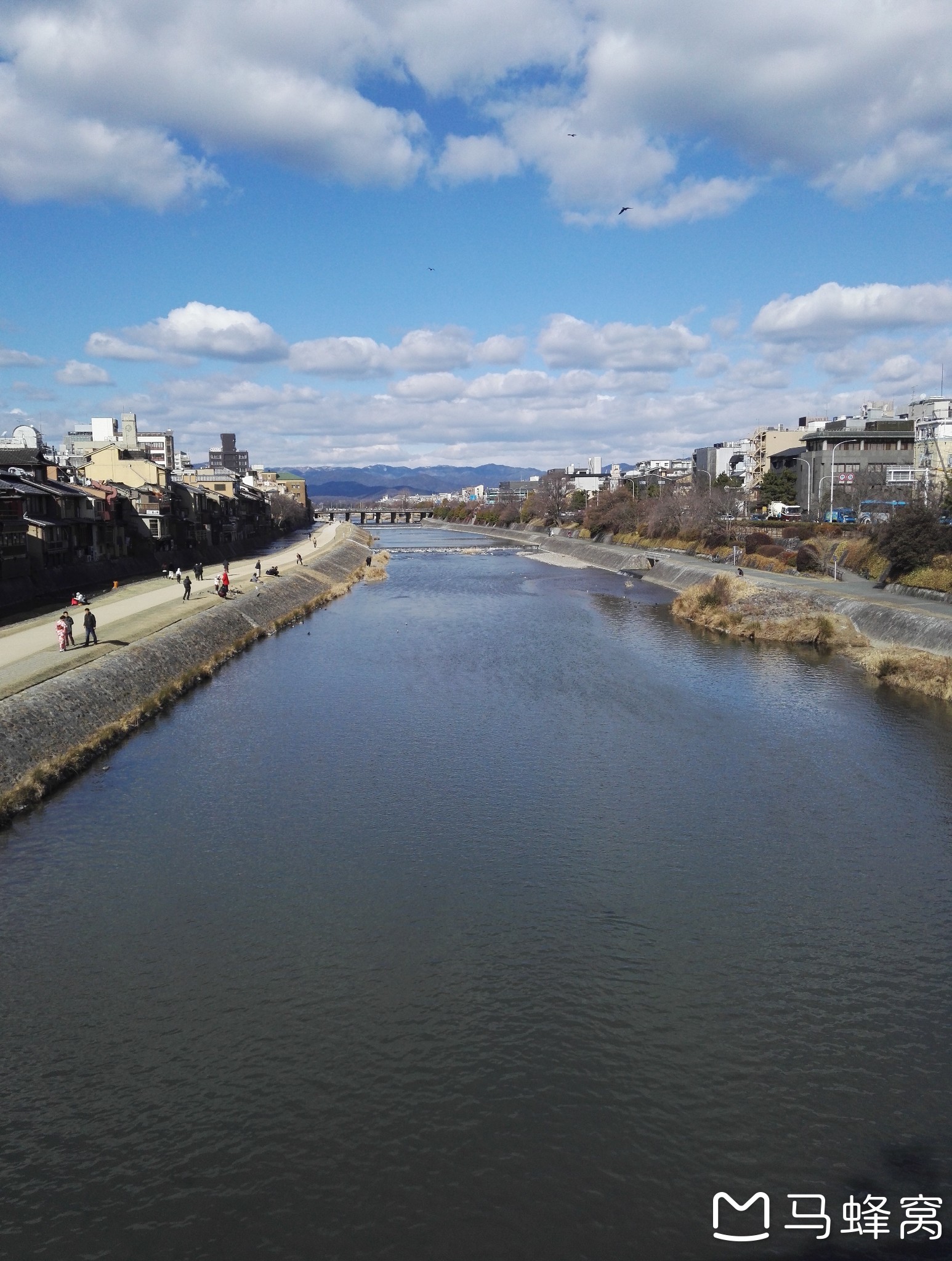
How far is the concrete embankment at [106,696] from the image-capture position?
19078 millimetres

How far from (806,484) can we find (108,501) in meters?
59.4

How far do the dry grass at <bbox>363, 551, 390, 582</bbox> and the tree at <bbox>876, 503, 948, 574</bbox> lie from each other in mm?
37253

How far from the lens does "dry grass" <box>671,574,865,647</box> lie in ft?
120

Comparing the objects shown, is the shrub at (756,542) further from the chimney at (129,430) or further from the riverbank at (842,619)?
the chimney at (129,430)

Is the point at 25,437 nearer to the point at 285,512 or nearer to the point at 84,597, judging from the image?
the point at 84,597

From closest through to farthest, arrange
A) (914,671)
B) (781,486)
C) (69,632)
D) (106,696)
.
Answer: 1. (106,696)
2. (69,632)
3. (914,671)
4. (781,486)

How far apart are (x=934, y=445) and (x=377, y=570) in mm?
44820

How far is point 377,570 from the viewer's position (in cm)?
7175

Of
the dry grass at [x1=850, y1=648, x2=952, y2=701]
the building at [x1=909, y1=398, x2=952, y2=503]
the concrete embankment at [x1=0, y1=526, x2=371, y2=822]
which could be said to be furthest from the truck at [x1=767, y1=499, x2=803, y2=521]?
the concrete embankment at [x1=0, y1=526, x2=371, y2=822]

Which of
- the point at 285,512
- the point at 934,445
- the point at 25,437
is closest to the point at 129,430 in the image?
the point at 25,437

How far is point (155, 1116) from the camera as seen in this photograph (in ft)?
30.1

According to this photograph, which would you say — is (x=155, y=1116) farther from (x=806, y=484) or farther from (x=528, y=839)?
(x=806, y=484)

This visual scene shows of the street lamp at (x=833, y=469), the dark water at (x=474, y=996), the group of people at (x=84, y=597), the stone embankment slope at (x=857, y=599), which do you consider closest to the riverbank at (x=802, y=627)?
the stone embankment slope at (x=857, y=599)

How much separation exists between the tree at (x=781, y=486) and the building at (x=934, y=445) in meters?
11.1
